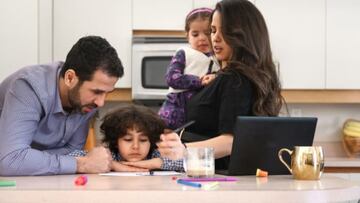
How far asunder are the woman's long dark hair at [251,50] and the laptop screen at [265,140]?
0.24 meters

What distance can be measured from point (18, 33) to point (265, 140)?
6.99ft

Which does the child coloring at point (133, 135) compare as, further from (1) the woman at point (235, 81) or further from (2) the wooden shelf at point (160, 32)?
(2) the wooden shelf at point (160, 32)

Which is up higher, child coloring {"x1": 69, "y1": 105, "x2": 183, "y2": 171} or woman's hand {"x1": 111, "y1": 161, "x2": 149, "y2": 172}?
child coloring {"x1": 69, "y1": 105, "x2": 183, "y2": 171}

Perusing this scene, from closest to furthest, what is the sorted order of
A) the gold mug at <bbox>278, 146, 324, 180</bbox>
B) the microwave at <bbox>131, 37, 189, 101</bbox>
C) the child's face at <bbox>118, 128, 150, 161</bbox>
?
1. the gold mug at <bbox>278, 146, 324, 180</bbox>
2. the child's face at <bbox>118, 128, 150, 161</bbox>
3. the microwave at <bbox>131, 37, 189, 101</bbox>

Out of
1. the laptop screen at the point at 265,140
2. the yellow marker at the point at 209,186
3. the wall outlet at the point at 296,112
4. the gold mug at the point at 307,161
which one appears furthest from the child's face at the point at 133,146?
the wall outlet at the point at 296,112

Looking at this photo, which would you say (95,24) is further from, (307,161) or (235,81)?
(307,161)

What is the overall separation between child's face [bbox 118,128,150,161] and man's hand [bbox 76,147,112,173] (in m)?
0.23

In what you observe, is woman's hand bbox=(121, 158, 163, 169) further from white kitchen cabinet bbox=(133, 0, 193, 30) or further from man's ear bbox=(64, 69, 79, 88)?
white kitchen cabinet bbox=(133, 0, 193, 30)

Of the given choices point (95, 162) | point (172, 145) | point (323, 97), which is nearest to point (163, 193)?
point (172, 145)

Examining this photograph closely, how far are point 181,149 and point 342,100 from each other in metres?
2.75

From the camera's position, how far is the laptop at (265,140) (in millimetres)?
1871

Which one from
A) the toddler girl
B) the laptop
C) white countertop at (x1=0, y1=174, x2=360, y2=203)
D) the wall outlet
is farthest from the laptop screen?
the wall outlet

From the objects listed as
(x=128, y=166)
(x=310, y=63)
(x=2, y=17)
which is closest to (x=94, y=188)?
(x=128, y=166)

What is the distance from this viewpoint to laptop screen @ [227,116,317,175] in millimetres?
1871
